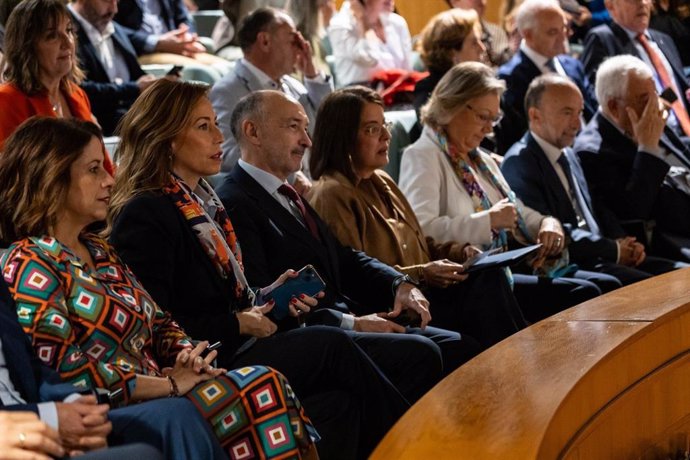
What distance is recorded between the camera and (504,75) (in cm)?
497

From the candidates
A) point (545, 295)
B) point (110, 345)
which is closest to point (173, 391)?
point (110, 345)

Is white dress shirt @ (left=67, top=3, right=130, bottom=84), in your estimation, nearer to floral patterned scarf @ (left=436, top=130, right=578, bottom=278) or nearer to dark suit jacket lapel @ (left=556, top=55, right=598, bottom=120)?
floral patterned scarf @ (left=436, top=130, right=578, bottom=278)

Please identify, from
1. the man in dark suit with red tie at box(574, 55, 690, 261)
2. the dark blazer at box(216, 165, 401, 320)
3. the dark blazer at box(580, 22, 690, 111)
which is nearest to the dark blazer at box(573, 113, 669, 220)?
the man in dark suit with red tie at box(574, 55, 690, 261)

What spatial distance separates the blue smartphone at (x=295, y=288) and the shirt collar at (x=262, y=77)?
1454 mm

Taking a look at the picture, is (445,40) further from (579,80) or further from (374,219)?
(374,219)

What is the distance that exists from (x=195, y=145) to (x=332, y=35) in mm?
2333

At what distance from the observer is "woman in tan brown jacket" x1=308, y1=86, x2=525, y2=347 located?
3320mm

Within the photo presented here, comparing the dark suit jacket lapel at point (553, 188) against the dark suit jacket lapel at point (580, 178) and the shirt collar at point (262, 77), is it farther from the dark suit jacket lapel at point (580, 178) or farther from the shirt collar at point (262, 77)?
the shirt collar at point (262, 77)

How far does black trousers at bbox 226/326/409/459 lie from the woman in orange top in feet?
3.12

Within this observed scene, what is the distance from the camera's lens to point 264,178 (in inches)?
120

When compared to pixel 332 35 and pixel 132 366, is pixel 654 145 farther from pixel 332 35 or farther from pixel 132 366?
pixel 132 366

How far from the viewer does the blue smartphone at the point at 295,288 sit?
2.70 m

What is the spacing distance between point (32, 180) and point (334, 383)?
81 centimetres

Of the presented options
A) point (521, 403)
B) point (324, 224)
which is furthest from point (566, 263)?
point (521, 403)
